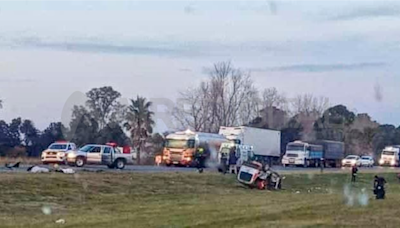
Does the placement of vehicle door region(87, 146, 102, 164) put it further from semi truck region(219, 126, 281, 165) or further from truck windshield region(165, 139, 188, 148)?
semi truck region(219, 126, 281, 165)

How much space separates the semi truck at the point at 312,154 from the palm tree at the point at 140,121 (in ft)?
60.2

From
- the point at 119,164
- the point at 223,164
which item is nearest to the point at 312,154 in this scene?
the point at 223,164

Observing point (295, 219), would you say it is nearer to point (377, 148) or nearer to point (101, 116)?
point (101, 116)

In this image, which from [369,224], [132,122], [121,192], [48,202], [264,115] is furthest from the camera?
[264,115]

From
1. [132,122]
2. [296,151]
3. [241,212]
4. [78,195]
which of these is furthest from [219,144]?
[241,212]

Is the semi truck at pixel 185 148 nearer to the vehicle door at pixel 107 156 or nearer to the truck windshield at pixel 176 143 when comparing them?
the truck windshield at pixel 176 143

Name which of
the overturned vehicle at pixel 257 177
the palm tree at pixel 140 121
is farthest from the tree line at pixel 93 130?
the overturned vehicle at pixel 257 177

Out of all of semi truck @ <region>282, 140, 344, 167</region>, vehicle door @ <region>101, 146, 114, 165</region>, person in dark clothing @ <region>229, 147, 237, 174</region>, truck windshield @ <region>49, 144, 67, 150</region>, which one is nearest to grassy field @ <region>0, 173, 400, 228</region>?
person in dark clothing @ <region>229, 147, 237, 174</region>

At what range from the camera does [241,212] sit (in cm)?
2756

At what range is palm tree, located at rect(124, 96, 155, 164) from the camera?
106000 millimetres

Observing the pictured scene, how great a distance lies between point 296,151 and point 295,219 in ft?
219

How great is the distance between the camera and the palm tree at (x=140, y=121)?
10600cm

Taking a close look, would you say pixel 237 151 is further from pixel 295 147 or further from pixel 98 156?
pixel 295 147

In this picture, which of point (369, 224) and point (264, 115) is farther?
point (264, 115)
